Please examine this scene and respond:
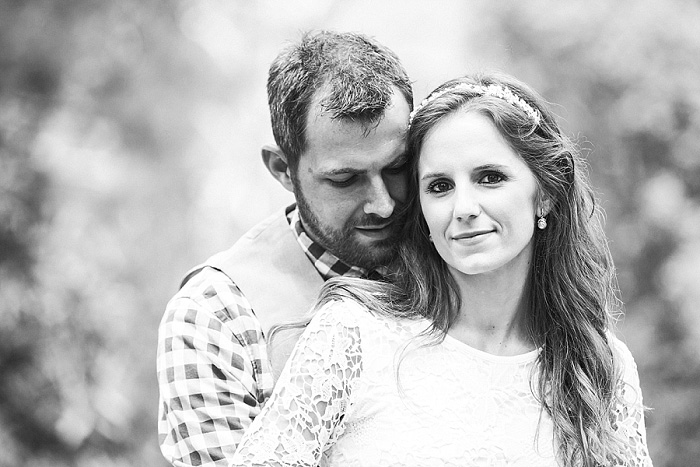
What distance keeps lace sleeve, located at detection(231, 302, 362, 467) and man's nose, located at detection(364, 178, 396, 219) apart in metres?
0.34

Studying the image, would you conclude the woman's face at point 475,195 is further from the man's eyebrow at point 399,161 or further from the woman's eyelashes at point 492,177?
the man's eyebrow at point 399,161

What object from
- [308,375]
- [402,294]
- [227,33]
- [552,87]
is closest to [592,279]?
[402,294]

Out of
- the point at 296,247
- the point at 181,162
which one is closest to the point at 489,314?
the point at 296,247

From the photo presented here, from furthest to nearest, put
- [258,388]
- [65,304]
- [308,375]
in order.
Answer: [65,304] < [258,388] < [308,375]

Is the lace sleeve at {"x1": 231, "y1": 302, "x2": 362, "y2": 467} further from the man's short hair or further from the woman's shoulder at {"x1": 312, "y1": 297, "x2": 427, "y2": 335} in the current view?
the man's short hair

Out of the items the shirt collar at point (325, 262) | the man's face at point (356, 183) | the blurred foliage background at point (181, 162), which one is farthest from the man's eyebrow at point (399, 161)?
the blurred foliage background at point (181, 162)

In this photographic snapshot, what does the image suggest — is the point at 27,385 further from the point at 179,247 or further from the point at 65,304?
the point at 179,247

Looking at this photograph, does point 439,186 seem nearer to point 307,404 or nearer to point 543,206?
point 543,206

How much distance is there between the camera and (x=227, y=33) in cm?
475

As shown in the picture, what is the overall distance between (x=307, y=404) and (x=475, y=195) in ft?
1.88

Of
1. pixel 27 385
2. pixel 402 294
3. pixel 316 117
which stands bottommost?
pixel 27 385

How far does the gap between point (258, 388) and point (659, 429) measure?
10.6 ft

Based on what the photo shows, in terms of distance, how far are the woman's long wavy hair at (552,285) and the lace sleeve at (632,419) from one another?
3cm

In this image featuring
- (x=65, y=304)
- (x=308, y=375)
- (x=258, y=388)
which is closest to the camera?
(x=308, y=375)
